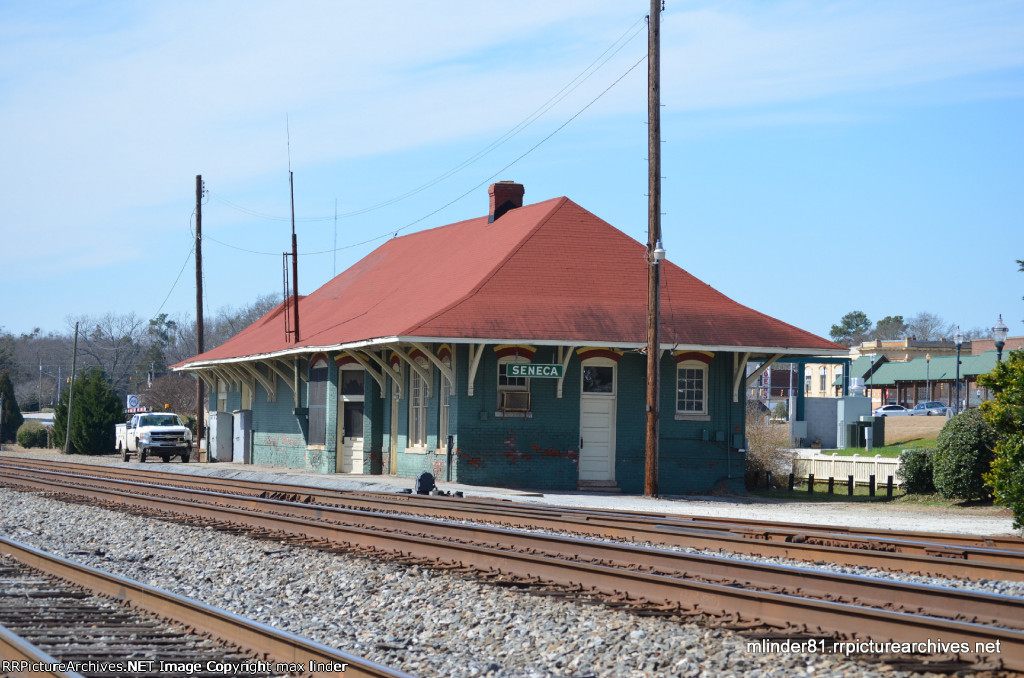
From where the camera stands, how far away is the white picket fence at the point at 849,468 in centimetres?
3071

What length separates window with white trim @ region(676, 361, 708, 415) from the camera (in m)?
26.5

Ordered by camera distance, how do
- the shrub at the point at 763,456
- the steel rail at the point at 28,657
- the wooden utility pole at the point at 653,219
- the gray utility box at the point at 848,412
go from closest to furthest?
1. the steel rail at the point at 28,657
2. the wooden utility pole at the point at 653,219
3. the shrub at the point at 763,456
4. the gray utility box at the point at 848,412

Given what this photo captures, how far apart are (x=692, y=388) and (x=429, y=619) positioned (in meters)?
18.3

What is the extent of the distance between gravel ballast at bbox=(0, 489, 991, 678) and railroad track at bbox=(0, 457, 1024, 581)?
11.3 feet

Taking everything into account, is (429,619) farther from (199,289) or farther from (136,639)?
(199,289)

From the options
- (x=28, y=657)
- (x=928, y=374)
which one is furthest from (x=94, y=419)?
(x=928, y=374)

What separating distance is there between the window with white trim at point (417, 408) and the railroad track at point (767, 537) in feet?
25.4

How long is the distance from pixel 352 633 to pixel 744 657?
2950mm

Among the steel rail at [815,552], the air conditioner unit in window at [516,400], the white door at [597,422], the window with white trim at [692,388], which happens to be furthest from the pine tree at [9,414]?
the steel rail at [815,552]

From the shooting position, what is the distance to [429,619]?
29.6 ft

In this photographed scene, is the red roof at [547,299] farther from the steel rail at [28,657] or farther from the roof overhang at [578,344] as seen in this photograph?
the steel rail at [28,657]

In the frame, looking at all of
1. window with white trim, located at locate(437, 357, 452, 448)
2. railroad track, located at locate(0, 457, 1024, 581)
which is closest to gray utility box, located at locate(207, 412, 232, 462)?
window with white trim, located at locate(437, 357, 452, 448)

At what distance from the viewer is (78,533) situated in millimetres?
15328

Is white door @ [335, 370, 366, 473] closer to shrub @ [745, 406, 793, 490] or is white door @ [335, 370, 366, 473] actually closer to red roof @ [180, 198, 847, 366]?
red roof @ [180, 198, 847, 366]
